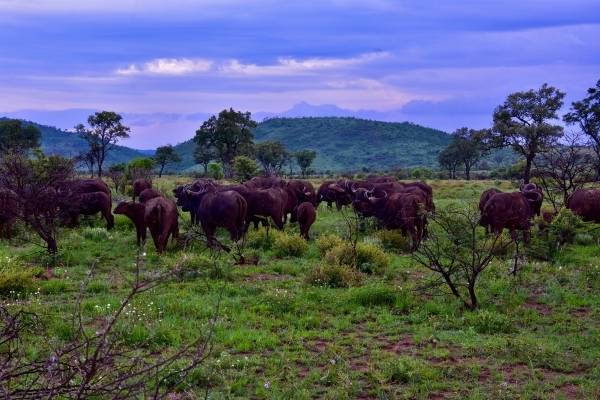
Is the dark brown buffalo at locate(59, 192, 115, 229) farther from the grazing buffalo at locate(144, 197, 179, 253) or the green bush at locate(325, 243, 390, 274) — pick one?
the green bush at locate(325, 243, 390, 274)

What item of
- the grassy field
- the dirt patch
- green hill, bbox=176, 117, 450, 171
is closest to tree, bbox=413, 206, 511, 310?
the grassy field

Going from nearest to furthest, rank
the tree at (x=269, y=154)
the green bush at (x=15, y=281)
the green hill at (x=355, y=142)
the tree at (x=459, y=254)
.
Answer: the tree at (x=459, y=254) → the green bush at (x=15, y=281) → the tree at (x=269, y=154) → the green hill at (x=355, y=142)

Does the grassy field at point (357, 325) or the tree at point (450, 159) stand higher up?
the tree at point (450, 159)

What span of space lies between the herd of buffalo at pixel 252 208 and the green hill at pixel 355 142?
9854 centimetres

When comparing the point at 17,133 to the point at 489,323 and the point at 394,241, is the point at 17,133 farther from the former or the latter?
the point at 489,323

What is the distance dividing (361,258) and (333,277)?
6.52ft

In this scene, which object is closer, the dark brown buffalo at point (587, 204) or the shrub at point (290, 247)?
the shrub at point (290, 247)

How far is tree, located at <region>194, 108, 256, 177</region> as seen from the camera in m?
64.4

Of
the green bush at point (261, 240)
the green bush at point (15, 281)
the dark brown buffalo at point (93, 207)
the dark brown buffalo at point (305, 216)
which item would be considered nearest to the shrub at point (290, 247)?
the green bush at point (261, 240)

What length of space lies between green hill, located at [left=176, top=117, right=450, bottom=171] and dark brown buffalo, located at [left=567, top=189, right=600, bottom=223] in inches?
3951

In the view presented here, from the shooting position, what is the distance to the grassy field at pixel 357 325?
7574 millimetres

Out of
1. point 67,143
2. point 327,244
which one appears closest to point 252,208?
point 327,244

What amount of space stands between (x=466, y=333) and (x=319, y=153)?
129 metres

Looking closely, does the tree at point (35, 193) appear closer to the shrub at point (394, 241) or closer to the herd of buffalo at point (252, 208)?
the herd of buffalo at point (252, 208)
